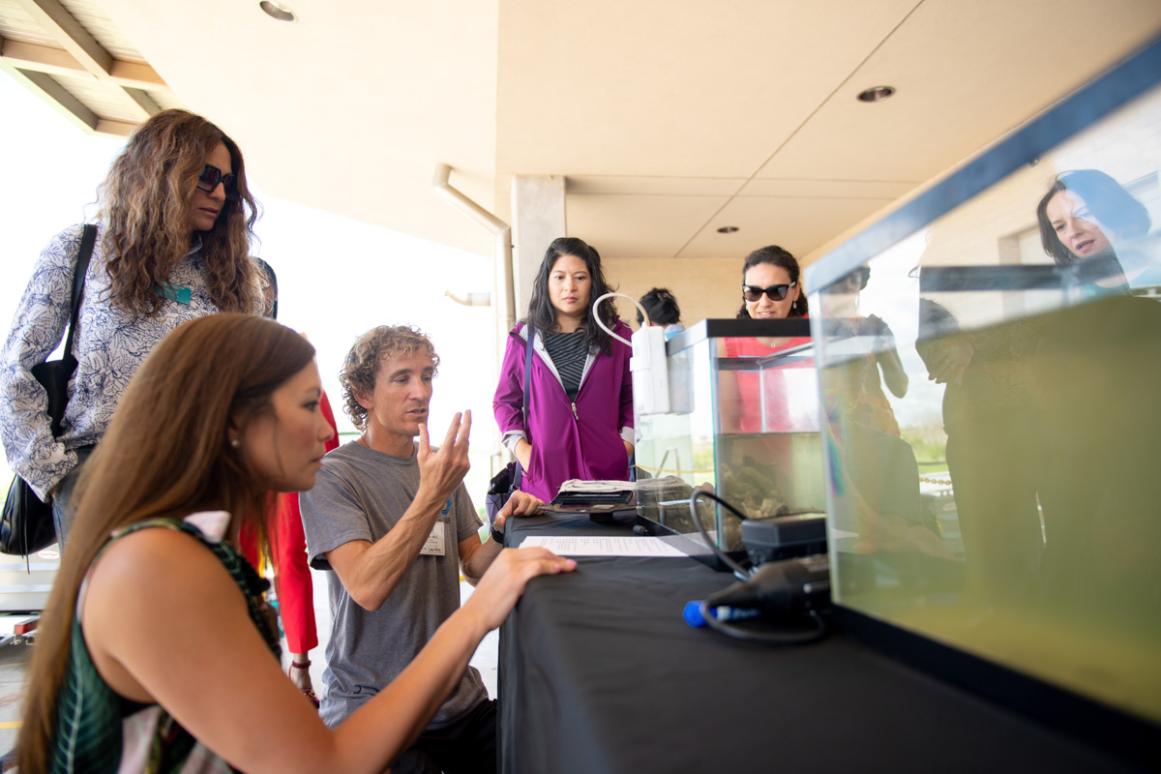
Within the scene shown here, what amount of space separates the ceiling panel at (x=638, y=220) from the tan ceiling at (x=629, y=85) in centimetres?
4

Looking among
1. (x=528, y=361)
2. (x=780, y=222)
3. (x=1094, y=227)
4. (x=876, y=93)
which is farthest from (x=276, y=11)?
(x=780, y=222)

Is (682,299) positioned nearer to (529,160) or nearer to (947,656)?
(529,160)

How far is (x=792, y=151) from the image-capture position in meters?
4.22

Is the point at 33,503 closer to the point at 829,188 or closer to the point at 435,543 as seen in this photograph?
the point at 435,543

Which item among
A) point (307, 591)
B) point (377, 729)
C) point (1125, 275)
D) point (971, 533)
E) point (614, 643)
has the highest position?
point (1125, 275)

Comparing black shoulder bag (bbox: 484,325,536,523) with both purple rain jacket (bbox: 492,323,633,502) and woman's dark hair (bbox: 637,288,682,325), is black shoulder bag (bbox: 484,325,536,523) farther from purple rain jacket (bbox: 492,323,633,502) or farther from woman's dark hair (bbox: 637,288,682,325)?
woman's dark hair (bbox: 637,288,682,325)

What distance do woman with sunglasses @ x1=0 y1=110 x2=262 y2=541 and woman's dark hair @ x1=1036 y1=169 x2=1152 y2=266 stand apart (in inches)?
68.4

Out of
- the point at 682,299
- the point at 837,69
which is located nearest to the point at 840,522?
the point at 837,69

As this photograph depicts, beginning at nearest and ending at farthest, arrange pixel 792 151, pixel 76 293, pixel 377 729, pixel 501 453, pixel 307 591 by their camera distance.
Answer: pixel 377 729
pixel 76 293
pixel 307 591
pixel 792 151
pixel 501 453

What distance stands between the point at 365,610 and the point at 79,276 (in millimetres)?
1049

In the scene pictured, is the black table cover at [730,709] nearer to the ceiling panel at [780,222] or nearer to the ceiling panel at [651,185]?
the ceiling panel at [651,185]

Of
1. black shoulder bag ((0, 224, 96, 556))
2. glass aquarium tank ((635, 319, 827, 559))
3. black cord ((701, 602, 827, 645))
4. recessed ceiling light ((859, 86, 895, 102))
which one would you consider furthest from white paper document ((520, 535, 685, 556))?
recessed ceiling light ((859, 86, 895, 102))

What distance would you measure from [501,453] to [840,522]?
5.45m

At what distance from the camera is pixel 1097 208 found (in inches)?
24.0
